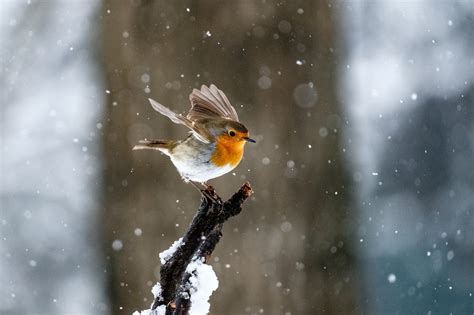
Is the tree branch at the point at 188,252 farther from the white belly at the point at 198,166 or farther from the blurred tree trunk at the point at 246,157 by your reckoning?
the blurred tree trunk at the point at 246,157

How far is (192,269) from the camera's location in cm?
82

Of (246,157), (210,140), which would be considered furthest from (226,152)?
(246,157)

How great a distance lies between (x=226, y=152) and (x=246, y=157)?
3.81ft

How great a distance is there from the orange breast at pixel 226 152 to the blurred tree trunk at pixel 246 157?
105 centimetres

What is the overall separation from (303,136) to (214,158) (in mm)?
1277

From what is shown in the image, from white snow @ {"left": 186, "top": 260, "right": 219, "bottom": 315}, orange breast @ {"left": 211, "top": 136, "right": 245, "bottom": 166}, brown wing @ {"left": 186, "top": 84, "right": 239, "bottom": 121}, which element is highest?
brown wing @ {"left": 186, "top": 84, "right": 239, "bottom": 121}

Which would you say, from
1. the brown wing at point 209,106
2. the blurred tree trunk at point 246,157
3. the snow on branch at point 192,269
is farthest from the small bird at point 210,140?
the blurred tree trunk at point 246,157

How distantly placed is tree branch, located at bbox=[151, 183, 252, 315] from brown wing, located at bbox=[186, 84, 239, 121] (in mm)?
262

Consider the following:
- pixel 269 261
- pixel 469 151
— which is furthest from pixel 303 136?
pixel 469 151

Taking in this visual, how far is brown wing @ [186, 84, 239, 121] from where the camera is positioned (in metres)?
1.11

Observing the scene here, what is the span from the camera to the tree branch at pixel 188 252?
748mm

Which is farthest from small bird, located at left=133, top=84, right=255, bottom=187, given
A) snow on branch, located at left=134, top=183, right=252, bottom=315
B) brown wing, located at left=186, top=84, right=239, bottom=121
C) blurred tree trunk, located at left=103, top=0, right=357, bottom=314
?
blurred tree trunk, located at left=103, top=0, right=357, bottom=314

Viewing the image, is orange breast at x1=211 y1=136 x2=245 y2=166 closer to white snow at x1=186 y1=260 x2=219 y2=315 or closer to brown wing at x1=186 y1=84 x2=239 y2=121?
brown wing at x1=186 y1=84 x2=239 y2=121

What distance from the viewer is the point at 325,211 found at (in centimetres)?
240
